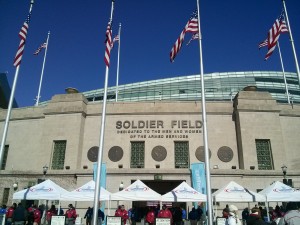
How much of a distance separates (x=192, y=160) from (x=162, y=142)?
3.25 m

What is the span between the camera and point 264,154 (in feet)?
85.8

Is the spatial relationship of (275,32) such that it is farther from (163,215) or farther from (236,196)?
(163,215)

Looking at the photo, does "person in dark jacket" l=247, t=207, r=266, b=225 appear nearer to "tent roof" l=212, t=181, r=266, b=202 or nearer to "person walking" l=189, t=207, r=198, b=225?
"tent roof" l=212, t=181, r=266, b=202

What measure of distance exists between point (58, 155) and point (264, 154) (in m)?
19.1

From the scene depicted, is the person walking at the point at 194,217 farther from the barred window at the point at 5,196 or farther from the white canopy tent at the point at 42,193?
the barred window at the point at 5,196

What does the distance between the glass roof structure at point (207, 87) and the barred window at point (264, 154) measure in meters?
43.7

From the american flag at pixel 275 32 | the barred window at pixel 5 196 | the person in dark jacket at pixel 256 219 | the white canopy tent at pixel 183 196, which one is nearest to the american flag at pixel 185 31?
the american flag at pixel 275 32

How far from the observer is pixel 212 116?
28.0 metres

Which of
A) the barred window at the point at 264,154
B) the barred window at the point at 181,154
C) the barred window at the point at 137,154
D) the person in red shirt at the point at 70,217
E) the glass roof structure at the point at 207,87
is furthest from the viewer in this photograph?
the glass roof structure at the point at 207,87

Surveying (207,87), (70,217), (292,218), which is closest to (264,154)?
(70,217)

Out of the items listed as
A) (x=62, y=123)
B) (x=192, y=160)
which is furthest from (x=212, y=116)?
(x=62, y=123)

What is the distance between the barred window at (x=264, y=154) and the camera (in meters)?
25.7

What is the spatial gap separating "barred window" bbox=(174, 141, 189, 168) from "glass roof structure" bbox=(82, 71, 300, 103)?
140 feet

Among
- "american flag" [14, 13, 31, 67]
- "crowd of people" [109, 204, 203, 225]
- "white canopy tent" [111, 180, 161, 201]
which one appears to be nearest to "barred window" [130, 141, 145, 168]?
"crowd of people" [109, 204, 203, 225]
